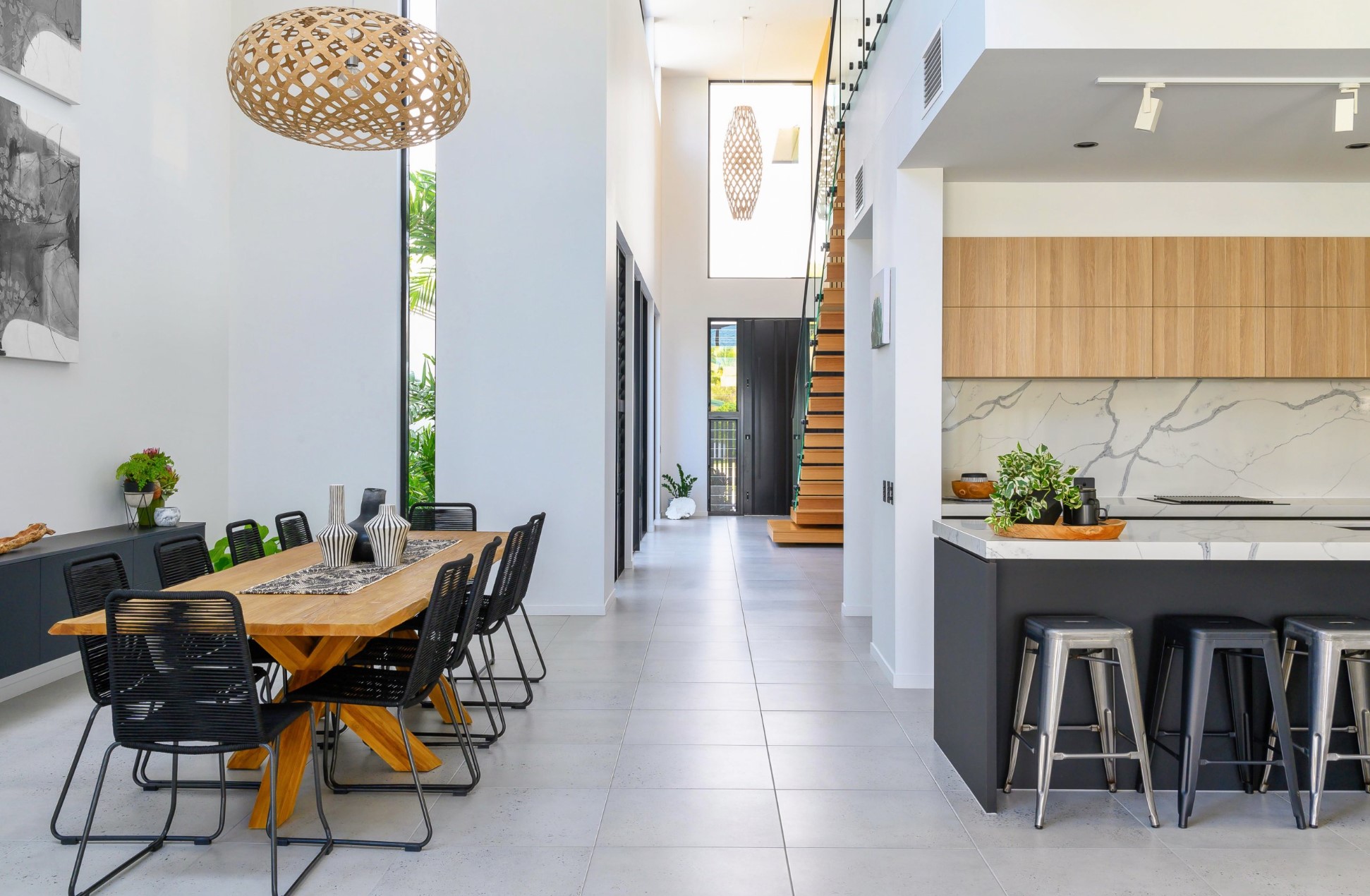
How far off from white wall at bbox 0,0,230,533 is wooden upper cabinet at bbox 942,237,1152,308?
4.97m

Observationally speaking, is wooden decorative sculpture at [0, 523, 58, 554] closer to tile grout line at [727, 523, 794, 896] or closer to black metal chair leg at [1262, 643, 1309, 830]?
tile grout line at [727, 523, 794, 896]

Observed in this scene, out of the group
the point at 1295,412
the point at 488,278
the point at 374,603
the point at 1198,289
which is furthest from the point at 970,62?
the point at 488,278

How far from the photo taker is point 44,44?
488 cm

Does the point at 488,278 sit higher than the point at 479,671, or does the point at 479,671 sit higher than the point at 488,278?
the point at 488,278

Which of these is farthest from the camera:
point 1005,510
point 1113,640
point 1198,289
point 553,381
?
point 553,381

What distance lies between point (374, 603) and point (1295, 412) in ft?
17.4

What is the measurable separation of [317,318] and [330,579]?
3709mm

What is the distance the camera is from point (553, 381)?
21.4 feet

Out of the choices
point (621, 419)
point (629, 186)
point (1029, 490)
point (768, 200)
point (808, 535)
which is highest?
point (768, 200)

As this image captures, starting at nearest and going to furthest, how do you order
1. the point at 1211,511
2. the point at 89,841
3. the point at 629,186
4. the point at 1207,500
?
1. the point at 89,841
2. the point at 1211,511
3. the point at 1207,500
4. the point at 629,186

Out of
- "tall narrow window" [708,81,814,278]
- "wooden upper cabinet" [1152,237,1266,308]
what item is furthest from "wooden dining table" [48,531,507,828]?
"tall narrow window" [708,81,814,278]

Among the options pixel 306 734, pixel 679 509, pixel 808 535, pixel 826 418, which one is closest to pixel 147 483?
pixel 306 734

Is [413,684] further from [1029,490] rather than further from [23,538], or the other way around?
[23,538]

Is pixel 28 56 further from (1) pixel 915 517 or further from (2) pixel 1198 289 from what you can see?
(2) pixel 1198 289
